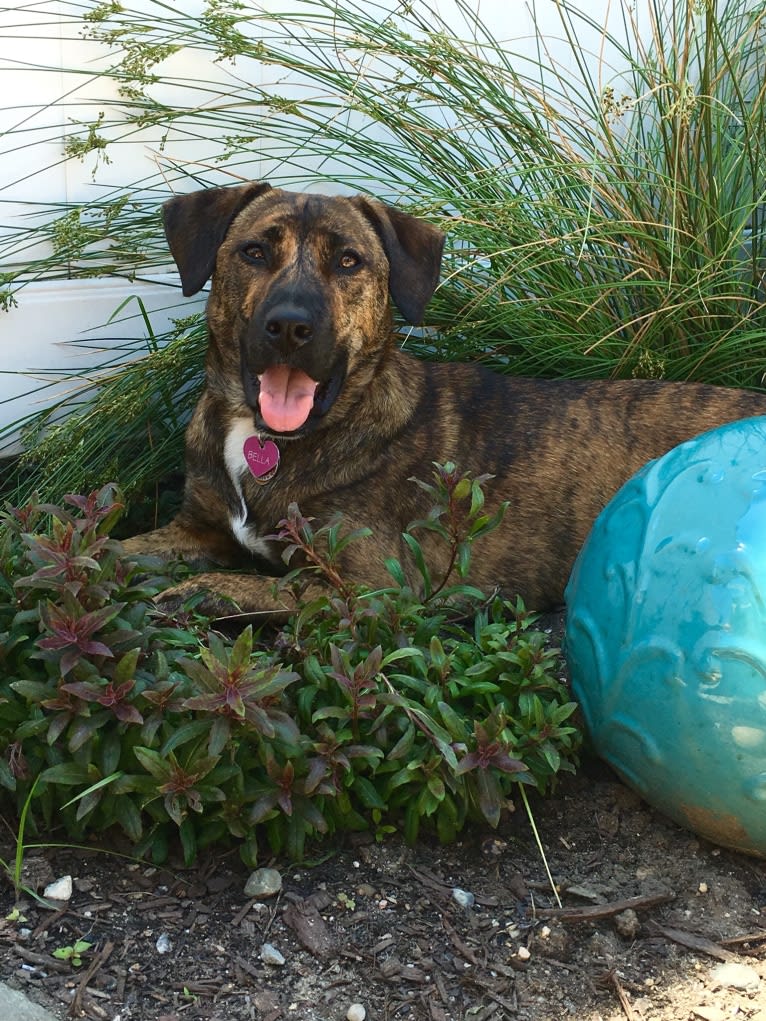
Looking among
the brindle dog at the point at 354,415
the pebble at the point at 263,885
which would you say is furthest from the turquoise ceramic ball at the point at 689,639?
the brindle dog at the point at 354,415

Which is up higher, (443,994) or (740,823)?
(740,823)

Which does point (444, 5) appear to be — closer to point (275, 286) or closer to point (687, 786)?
point (275, 286)

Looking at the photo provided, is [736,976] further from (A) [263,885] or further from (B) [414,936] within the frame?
(A) [263,885]

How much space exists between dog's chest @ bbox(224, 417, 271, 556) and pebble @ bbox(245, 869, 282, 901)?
1377mm

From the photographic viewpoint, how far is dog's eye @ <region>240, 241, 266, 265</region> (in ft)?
12.3

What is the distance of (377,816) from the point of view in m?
2.80

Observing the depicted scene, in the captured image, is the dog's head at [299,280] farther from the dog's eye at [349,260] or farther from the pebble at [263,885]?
the pebble at [263,885]

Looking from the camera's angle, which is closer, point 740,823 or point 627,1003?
point 627,1003

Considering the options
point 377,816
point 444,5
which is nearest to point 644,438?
point 377,816

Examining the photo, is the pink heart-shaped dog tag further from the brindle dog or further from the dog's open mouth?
the dog's open mouth

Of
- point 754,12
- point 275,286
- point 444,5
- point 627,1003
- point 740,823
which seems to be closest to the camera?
point 627,1003

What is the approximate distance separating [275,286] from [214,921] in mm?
1874

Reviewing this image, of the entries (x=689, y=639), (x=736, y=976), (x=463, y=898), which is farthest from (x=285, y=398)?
(x=736, y=976)

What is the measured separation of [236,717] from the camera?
2572 millimetres
